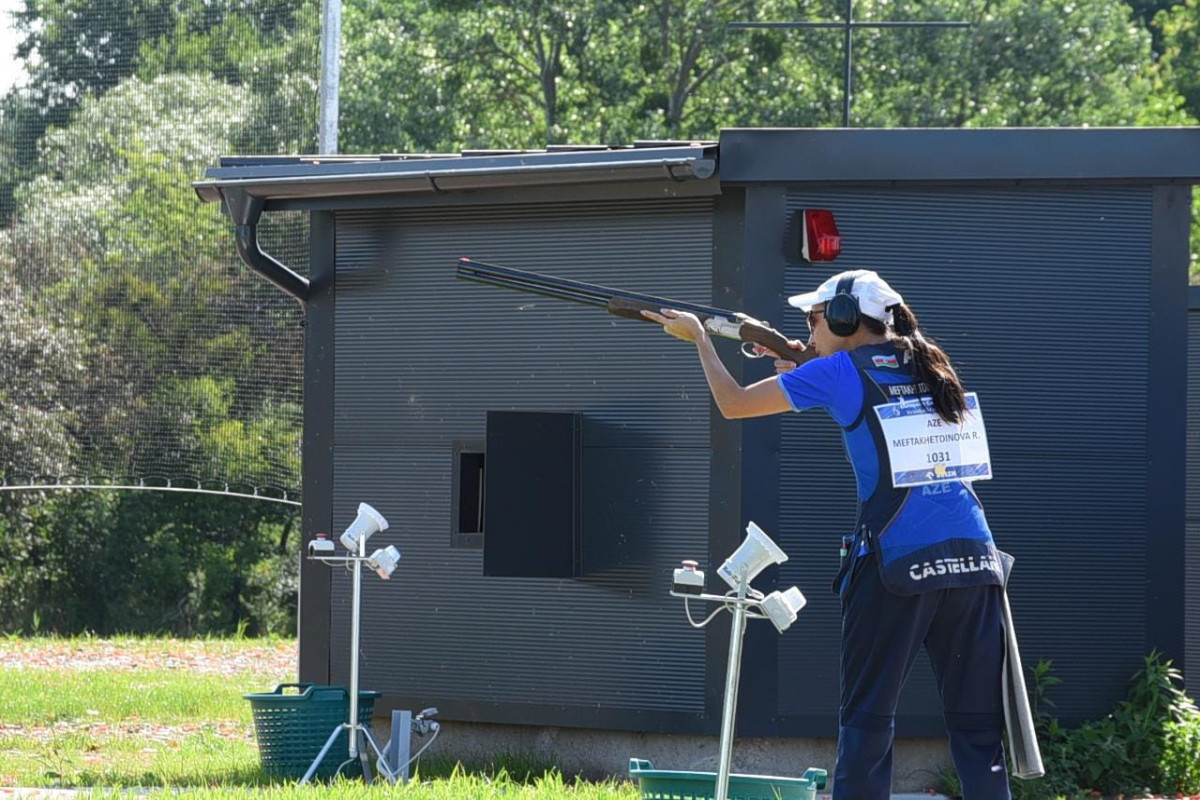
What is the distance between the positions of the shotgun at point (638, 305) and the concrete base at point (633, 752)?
A: 2.01m

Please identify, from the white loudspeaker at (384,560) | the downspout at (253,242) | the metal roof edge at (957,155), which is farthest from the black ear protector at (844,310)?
the downspout at (253,242)

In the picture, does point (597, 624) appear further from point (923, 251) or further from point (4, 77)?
point (4, 77)

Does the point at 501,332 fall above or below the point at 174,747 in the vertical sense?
above

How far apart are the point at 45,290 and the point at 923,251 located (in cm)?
1296

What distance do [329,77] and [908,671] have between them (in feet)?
34.6

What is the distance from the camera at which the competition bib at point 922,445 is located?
454 cm

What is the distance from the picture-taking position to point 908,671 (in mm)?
4531

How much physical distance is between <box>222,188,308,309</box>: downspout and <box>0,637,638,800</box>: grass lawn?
7.54 ft

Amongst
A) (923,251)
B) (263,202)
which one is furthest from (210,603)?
(923,251)

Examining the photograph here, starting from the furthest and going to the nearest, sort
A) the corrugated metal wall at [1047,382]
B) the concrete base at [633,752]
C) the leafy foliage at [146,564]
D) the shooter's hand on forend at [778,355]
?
the leafy foliage at [146,564], the corrugated metal wall at [1047,382], the concrete base at [633,752], the shooter's hand on forend at [778,355]

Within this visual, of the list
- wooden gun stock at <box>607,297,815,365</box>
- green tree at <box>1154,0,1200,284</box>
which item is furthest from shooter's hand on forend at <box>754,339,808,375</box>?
green tree at <box>1154,0,1200,284</box>

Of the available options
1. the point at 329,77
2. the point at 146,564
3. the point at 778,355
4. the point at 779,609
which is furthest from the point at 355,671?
the point at 146,564

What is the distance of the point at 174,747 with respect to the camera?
9039 mm

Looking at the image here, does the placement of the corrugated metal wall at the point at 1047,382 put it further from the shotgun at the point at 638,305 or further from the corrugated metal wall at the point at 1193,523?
the shotgun at the point at 638,305
